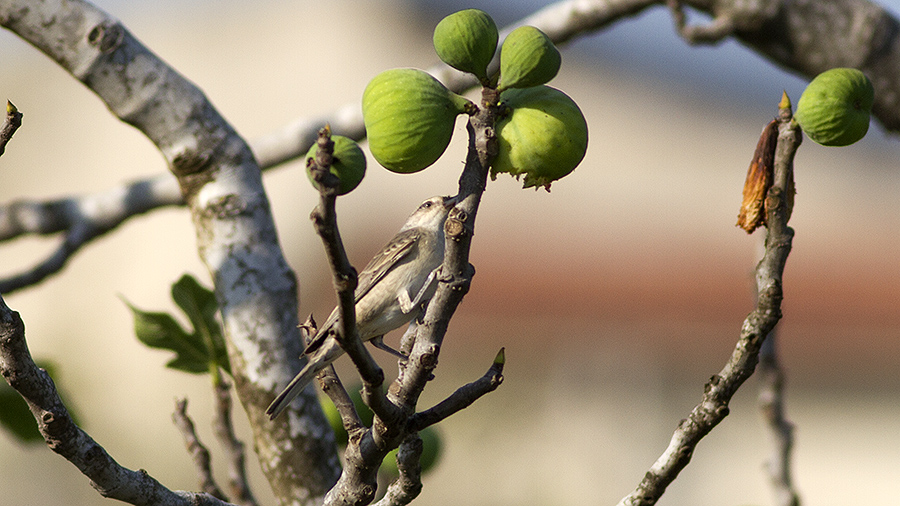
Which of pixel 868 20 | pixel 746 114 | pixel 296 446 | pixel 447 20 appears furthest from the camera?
pixel 746 114

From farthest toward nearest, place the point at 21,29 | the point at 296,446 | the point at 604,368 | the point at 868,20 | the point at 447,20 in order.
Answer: the point at 604,368 → the point at 868,20 → the point at 21,29 → the point at 296,446 → the point at 447,20

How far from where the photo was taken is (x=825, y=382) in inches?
444

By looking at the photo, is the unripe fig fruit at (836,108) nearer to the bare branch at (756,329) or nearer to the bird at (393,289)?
the bare branch at (756,329)

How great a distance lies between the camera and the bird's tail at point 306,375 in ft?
6.44

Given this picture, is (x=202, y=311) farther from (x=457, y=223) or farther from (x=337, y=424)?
(x=457, y=223)

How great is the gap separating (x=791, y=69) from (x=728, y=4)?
17.7 inches

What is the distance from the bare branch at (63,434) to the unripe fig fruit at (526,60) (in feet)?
3.16

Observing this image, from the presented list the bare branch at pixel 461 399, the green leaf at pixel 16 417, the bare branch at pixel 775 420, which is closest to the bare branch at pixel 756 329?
the bare branch at pixel 461 399

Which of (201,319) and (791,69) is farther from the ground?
(791,69)

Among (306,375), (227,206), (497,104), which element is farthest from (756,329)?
(227,206)

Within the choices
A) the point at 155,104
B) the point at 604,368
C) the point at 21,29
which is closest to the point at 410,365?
the point at 155,104

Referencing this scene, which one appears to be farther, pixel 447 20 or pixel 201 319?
pixel 201 319

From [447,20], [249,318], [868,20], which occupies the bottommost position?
[249,318]

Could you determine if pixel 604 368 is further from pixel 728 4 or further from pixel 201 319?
pixel 201 319
